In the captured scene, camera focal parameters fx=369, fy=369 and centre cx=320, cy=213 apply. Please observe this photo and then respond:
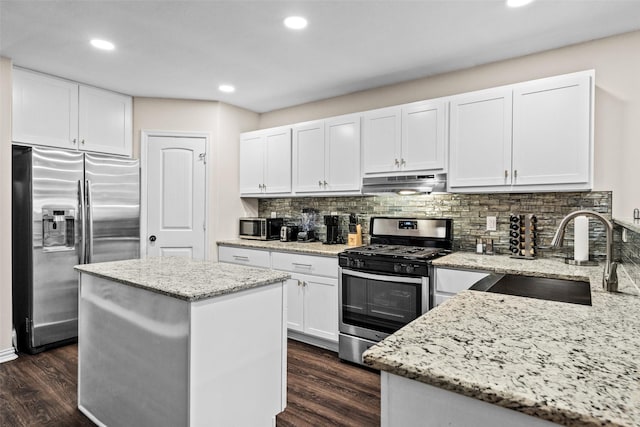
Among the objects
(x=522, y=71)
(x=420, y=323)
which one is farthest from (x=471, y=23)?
(x=420, y=323)

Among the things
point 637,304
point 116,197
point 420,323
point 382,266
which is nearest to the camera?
point 420,323

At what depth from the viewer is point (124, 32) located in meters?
2.63

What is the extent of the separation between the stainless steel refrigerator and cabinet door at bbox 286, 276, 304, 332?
6.18 ft

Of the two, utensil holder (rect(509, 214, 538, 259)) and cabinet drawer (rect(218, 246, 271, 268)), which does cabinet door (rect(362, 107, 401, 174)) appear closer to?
utensil holder (rect(509, 214, 538, 259))

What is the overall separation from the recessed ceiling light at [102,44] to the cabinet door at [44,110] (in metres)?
0.98

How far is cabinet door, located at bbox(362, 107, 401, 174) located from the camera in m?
3.30

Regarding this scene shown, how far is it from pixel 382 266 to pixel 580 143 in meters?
1.62

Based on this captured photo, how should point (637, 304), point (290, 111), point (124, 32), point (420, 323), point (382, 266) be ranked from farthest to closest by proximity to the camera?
point (290, 111), point (382, 266), point (124, 32), point (637, 304), point (420, 323)

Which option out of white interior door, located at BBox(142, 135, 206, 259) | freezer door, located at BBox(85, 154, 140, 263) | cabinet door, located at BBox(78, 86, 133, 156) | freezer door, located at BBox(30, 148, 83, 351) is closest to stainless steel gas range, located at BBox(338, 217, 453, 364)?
white interior door, located at BBox(142, 135, 206, 259)

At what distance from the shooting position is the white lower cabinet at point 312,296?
3314 mm

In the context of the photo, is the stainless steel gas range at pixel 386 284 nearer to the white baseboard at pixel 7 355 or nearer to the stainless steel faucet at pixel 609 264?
the stainless steel faucet at pixel 609 264

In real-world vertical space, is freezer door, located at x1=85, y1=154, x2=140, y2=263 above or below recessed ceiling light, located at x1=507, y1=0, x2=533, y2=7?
below

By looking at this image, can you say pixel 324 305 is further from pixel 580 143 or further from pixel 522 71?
pixel 522 71

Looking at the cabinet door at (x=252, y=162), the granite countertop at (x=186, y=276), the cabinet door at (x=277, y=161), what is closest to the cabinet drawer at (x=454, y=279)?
the granite countertop at (x=186, y=276)
